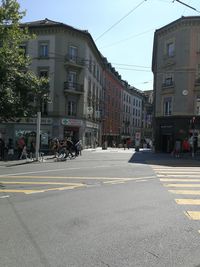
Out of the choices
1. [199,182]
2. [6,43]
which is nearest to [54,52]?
[6,43]

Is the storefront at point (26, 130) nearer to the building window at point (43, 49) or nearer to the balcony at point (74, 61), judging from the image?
the balcony at point (74, 61)

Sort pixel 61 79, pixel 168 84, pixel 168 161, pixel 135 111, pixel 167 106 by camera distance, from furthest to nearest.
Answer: pixel 135 111 < pixel 61 79 < pixel 167 106 < pixel 168 84 < pixel 168 161

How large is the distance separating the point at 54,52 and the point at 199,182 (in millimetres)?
36046

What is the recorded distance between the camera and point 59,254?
5.91m

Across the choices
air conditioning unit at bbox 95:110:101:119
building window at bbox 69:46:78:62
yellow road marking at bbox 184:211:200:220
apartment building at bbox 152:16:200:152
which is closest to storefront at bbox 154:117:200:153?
apartment building at bbox 152:16:200:152

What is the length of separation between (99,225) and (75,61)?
42764mm

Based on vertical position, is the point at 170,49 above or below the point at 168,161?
above

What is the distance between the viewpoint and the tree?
17750 millimetres

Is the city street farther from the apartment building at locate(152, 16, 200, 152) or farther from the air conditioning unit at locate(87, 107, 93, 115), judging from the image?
the air conditioning unit at locate(87, 107, 93, 115)

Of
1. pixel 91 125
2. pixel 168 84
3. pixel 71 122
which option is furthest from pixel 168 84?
pixel 91 125

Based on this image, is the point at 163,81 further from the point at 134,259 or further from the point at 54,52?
the point at 134,259

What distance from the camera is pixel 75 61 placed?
49.2m

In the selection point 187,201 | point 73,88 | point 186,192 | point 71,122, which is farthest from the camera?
point 73,88

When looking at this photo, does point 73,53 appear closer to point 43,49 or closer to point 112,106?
point 43,49
